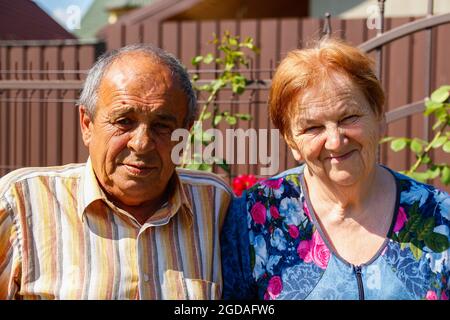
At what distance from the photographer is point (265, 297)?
1.98 metres

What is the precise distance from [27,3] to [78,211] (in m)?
0.73

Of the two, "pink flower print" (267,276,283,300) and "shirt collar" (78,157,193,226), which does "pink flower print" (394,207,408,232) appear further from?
"shirt collar" (78,157,193,226)

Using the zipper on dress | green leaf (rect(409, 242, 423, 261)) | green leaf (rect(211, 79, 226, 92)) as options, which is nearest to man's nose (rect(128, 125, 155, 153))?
the zipper on dress

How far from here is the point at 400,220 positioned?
6.47 feet

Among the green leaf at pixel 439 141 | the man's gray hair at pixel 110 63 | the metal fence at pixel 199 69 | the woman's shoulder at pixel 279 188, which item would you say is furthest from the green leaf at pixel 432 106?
the metal fence at pixel 199 69

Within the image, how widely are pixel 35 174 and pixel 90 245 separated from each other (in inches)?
11.6

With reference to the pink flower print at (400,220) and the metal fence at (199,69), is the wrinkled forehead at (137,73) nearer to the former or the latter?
the pink flower print at (400,220)

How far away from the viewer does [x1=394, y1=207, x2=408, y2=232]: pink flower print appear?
1.96 m

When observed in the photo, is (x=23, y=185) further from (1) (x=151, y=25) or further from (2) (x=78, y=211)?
(1) (x=151, y=25)

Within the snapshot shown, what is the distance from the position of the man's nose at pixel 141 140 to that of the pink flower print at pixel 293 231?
513 millimetres

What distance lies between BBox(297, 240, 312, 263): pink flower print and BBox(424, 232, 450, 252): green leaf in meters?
0.36

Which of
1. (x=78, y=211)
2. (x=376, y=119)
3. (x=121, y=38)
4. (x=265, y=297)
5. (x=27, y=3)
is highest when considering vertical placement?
(x=121, y=38)

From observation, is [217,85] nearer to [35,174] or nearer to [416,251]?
[35,174]
